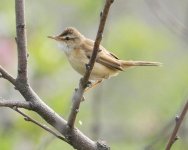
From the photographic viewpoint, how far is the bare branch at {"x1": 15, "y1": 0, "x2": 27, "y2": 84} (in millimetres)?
3258

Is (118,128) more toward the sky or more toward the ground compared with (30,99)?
more toward the ground

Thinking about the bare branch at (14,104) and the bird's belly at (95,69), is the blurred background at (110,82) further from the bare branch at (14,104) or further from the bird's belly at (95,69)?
the bare branch at (14,104)

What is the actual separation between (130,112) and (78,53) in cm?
240

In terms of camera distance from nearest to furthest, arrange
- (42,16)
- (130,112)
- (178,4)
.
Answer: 1. (42,16)
2. (130,112)
3. (178,4)

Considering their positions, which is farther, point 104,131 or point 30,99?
point 104,131

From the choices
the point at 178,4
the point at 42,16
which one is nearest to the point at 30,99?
the point at 42,16

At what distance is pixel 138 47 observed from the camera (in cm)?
655

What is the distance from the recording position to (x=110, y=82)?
8.02 m

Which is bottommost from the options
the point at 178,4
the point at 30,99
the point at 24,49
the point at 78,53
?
the point at 178,4

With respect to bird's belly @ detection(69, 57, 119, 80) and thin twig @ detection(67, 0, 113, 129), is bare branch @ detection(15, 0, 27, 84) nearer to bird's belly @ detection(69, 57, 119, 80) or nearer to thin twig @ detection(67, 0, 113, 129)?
thin twig @ detection(67, 0, 113, 129)

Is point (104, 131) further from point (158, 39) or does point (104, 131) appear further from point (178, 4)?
point (178, 4)

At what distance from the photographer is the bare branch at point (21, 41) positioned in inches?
128

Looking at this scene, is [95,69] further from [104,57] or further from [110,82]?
[110,82]

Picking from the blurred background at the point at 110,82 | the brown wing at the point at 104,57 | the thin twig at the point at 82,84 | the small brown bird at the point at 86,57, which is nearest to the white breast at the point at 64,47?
the small brown bird at the point at 86,57
